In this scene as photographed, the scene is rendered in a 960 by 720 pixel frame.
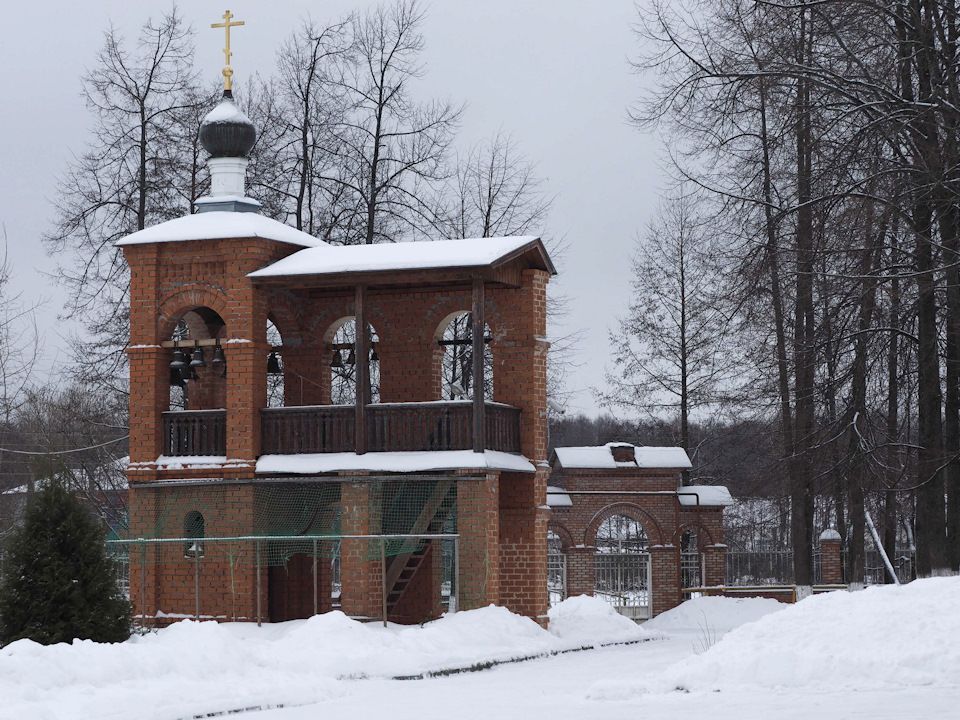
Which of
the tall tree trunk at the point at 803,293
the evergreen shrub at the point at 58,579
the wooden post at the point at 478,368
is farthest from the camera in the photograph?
the wooden post at the point at 478,368

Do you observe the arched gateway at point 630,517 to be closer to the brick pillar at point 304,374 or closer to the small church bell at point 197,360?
the brick pillar at point 304,374

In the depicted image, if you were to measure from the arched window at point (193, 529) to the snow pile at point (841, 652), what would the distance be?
35.4 feet

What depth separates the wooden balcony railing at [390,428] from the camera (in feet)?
74.1

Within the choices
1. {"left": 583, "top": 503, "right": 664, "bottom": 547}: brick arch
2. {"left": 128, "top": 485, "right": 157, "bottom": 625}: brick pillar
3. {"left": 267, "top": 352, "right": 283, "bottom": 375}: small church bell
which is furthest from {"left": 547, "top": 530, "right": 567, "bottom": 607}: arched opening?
{"left": 128, "top": 485, "right": 157, "bottom": 625}: brick pillar

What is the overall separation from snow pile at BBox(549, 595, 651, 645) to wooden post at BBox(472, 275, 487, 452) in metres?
3.38

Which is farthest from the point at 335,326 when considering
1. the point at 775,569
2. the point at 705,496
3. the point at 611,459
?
the point at 775,569

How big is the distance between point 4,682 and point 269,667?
367 centimetres

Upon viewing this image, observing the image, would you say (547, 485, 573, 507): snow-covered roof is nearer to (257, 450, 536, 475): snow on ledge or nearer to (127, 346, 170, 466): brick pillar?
(257, 450, 536, 475): snow on ledge

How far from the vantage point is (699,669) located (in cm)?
1416

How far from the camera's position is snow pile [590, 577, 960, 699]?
13.5 m

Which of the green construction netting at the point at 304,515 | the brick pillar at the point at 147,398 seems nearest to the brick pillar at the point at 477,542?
the green construction netting at the point at 304,515

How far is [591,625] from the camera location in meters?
24.7

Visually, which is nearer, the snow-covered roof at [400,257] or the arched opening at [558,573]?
the snow-covered roof at [400,257]

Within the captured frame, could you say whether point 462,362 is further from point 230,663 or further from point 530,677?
point 230,663
